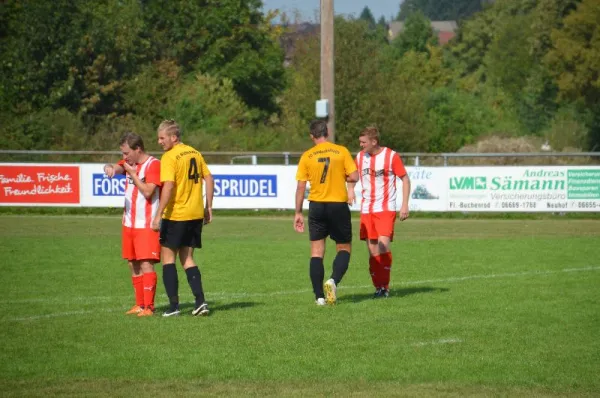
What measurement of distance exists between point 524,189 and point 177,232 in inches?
729

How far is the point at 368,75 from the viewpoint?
4838 cm

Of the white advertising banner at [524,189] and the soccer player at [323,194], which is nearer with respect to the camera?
the soccer player at [323,194]

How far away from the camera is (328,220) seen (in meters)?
12.2

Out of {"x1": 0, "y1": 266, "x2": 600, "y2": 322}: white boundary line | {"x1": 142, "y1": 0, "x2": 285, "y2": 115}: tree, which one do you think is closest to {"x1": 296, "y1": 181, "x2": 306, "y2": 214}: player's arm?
{"x1": 0, "y1": 266, "x2": 600, "y2": 322}: white boundary line

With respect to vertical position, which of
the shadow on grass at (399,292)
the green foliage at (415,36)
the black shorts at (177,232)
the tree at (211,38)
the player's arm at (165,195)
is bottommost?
the shadow on grass at (399,292)

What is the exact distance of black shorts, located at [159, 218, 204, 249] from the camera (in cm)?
1126

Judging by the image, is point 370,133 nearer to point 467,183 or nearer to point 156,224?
point 156,224

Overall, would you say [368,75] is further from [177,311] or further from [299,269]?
[177,311]

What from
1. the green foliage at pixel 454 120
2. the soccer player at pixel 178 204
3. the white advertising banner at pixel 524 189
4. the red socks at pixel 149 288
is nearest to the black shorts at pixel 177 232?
the soccer player at pixel 178 204

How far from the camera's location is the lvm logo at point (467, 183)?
2862cm

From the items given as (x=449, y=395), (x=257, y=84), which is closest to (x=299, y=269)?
(x=449, y=395)

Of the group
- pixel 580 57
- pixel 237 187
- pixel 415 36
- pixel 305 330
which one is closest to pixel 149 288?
pixel 305 330

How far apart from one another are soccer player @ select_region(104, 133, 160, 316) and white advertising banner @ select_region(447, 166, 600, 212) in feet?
57.6

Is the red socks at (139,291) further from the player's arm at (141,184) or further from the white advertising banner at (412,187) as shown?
the white advertising banner at (412,187)
